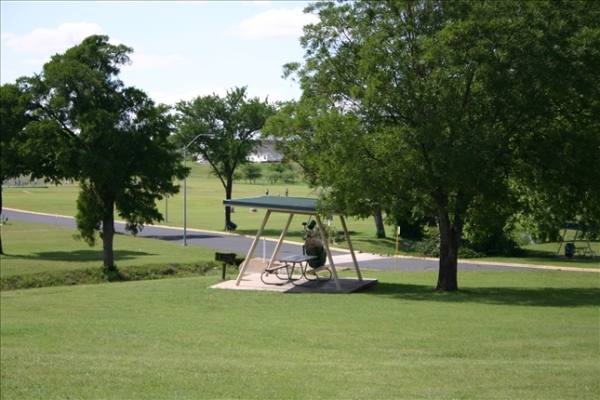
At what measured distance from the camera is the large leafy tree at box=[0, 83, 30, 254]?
36.5 m

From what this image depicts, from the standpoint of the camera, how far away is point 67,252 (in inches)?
1576

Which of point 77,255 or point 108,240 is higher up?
point 108,240

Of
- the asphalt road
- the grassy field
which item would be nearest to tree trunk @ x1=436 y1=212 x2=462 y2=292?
the grassy field

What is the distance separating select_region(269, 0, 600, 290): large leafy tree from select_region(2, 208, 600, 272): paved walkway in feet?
41.4

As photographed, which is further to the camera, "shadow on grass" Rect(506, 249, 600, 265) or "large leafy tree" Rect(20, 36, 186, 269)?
"shadow on grass" Rect(506, 249, 600, 265)

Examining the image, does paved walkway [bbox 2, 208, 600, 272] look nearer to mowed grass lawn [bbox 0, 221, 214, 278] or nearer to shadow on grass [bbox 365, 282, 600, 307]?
mowed grass lawn [bbox 0, 221, 214, 278]

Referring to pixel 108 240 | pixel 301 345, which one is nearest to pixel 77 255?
pixel 108 240

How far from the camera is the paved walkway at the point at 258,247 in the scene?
3688 centimetres

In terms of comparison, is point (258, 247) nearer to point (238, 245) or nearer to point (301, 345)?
point (238, 245)

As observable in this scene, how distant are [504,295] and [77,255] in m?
22.2

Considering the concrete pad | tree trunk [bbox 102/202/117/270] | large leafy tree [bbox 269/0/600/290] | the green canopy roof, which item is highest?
large leafy tree [bbox 269/0/600/290]

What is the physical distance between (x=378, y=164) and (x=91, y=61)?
713 inches

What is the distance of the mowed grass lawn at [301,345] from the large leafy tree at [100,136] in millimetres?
11449

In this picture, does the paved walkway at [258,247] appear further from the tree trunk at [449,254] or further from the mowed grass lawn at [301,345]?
the mowed grass lawn at [301,345]
